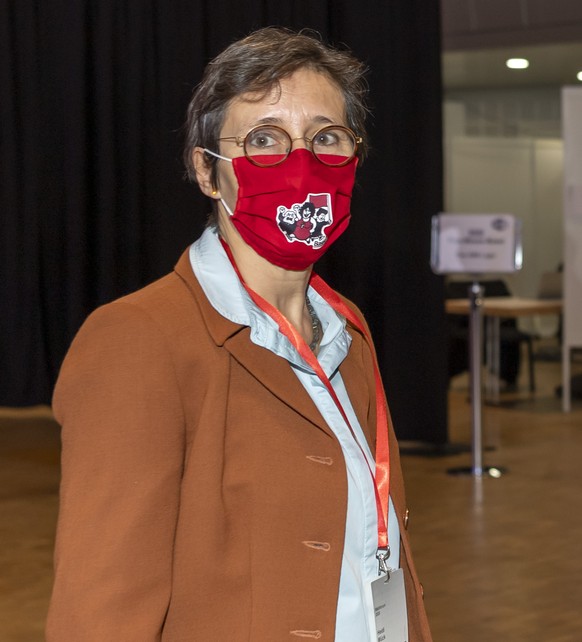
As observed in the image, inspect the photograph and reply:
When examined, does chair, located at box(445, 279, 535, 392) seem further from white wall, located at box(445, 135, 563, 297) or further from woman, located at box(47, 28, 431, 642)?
woman, located at box(47, 28, 431, 642)

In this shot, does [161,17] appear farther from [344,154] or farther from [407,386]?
[344,154]

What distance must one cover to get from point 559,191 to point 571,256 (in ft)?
19.2

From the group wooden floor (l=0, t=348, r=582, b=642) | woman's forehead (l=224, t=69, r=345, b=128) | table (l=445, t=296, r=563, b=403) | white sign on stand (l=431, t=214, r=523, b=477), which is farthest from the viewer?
table (l=445, t=296, r=563, b=403)

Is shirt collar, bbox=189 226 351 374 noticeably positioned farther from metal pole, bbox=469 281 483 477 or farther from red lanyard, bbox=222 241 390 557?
metal pole, bbox=469 281 483 477

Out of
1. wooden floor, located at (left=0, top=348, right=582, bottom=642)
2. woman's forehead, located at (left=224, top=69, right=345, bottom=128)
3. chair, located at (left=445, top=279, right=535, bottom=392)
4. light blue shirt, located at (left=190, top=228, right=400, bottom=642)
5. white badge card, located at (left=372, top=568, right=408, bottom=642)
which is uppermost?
woman's forehead, located at (left=224, top=69, right=345, bottom=128)

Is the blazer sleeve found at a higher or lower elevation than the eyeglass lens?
lower

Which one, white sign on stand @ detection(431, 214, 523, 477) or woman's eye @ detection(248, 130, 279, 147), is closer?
woman's eye @ detection(248, 130, 279, 147)

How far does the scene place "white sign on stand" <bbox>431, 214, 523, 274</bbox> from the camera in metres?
6.66

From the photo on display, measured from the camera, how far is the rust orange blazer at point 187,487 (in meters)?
1.20

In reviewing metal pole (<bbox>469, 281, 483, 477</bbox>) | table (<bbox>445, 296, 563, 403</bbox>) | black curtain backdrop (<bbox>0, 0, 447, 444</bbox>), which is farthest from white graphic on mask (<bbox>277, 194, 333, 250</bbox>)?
table (<bbox>445, 296, 563, 403</bbox>)

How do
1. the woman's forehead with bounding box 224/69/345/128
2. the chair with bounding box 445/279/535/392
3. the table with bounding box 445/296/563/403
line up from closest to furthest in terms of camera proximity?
the woman's forehead with bounding box 224/69/345/128 → the table with bounding box 445/296/563/403 → the chair with bounding box 445/279/535/392

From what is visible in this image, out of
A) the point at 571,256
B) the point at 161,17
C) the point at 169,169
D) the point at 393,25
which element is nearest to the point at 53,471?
the point at 169,169

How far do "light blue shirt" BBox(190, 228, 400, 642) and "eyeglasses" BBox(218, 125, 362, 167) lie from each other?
14 centimetres

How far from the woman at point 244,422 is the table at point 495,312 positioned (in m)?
7.52
